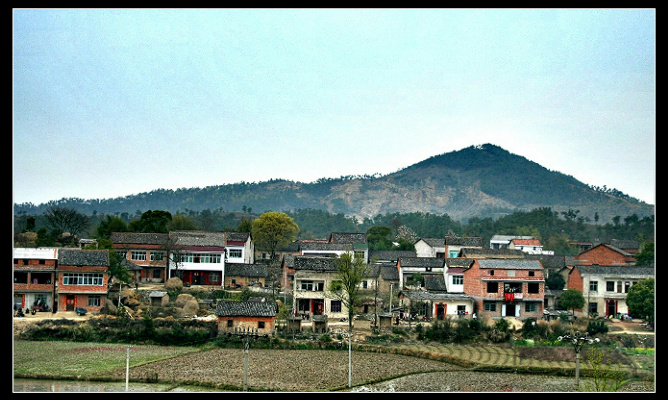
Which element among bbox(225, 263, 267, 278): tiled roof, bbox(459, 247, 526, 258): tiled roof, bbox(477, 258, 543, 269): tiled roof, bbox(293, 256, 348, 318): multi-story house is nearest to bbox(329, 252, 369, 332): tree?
bbox(293, 256, 348, 318): multi-story house

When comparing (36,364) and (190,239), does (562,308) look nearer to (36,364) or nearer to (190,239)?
(190,239)

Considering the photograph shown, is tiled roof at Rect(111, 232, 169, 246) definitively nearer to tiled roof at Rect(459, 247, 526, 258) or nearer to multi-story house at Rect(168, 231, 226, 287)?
multi-story house at Rect(168, 231, 226, 287)

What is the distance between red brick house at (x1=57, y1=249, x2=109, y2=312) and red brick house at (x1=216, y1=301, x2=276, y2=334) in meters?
5.53

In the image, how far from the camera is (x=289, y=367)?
16672 mm

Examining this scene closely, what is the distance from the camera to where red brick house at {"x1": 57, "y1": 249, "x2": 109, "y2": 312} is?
73.3 ft

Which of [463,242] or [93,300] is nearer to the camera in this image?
[93,300]

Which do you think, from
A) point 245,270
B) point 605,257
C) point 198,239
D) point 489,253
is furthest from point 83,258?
point 605,257

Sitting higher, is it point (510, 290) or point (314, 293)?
point (510, 290)

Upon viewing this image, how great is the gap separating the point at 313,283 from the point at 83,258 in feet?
30.0

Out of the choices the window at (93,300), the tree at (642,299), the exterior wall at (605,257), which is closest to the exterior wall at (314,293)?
the window at (93,300)

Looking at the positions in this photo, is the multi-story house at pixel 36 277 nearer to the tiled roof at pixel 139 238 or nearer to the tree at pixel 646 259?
the tiled roof at pixel 139 238

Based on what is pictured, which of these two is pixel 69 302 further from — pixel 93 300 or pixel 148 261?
pixel 148 261
